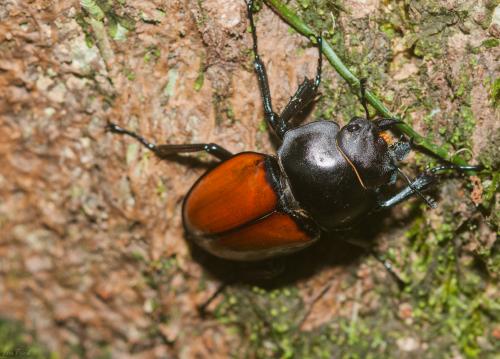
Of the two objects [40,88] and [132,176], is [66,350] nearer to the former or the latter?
[132,176]

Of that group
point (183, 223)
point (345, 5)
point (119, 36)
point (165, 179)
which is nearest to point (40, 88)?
point (119, 36)

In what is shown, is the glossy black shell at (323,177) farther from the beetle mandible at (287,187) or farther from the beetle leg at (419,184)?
the beetle leg at (419,184)

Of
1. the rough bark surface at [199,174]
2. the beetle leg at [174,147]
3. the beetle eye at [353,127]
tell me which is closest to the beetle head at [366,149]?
the beetle eye at [353,127]

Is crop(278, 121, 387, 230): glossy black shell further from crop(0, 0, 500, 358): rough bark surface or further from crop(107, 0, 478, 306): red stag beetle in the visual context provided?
crop(0, 0, 500, 358): rough bark surface

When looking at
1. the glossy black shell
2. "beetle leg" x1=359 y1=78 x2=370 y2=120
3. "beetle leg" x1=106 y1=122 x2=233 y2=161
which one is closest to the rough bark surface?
"beetle leg" x1=106 y1=122 x2=233 y2=161

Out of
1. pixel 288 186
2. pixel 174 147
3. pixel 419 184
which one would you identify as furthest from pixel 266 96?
pixel 419 184

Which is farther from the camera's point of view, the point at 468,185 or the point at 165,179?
the point at 165,179
